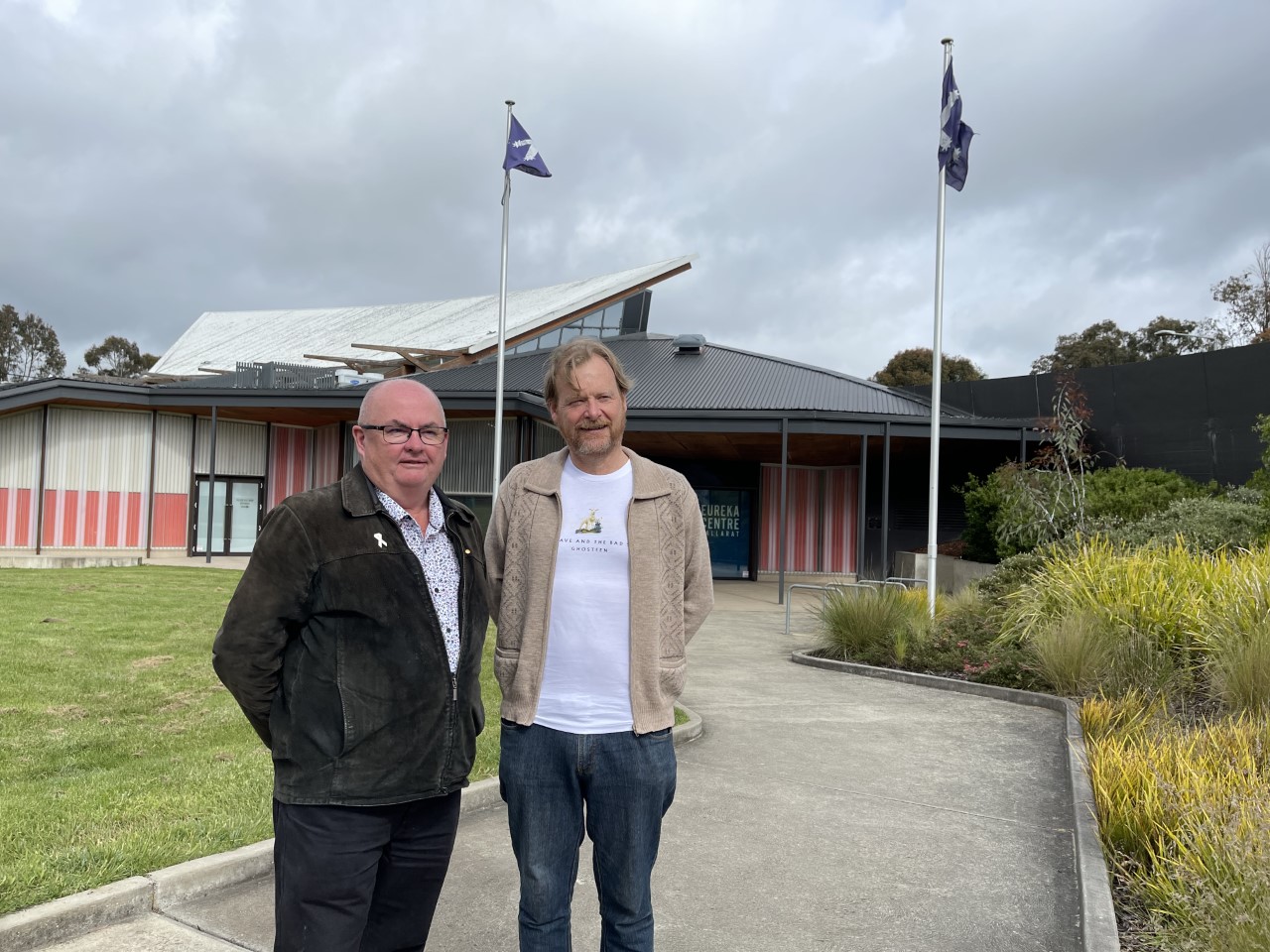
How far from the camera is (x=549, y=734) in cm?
240

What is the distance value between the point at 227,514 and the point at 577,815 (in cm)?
2410

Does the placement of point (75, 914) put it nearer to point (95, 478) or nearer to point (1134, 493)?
point (1134, 493)

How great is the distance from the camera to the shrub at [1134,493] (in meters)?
14.4

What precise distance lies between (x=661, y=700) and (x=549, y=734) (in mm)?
297

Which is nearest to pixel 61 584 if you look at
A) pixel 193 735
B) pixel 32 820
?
pixel 193 735

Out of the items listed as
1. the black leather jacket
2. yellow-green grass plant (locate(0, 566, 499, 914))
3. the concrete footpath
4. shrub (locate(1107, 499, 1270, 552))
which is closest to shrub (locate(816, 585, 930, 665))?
the concrete footpath

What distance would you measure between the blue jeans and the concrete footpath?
1053 millimetres

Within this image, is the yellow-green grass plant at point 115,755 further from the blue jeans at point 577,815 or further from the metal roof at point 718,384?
the metal roof at point 718,384

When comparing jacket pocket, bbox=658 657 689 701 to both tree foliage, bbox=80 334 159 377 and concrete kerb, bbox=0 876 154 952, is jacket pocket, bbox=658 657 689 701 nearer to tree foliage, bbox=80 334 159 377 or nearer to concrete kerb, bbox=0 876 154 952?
concrete kerb, bbox=0 876 154 952

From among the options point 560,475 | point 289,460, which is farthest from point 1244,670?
point 289,460

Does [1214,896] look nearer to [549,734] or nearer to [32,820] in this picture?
[549,734]

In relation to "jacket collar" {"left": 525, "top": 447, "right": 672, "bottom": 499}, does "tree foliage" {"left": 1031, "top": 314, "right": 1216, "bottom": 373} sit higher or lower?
higher

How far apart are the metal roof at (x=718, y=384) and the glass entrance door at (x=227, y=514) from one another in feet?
18.9

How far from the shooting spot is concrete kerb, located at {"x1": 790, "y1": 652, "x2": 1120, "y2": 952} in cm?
341
